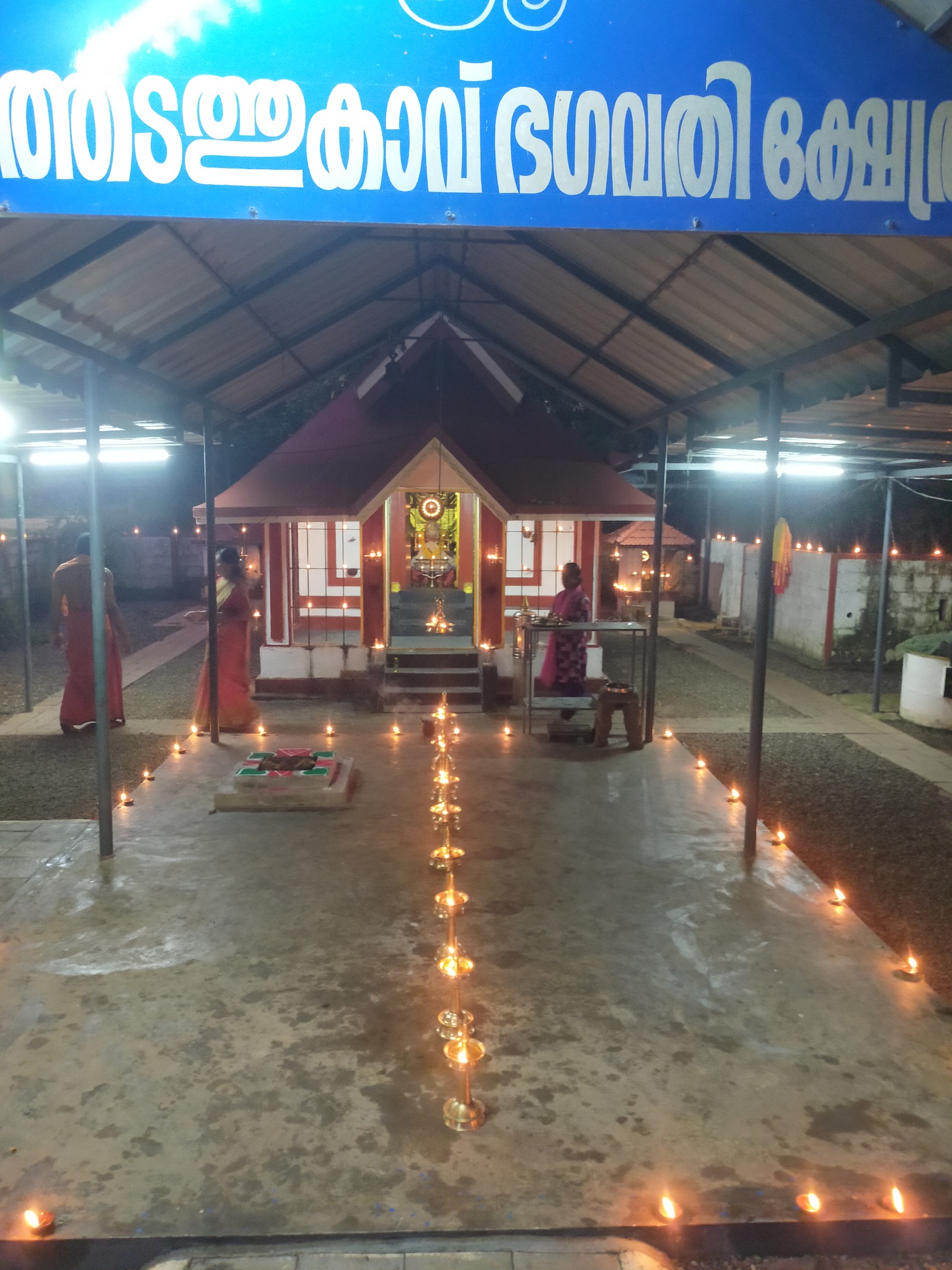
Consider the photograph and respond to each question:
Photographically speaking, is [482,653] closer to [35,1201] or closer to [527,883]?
[527,883]

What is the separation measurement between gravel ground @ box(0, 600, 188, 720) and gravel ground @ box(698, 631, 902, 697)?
10616mm

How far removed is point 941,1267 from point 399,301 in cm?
1101

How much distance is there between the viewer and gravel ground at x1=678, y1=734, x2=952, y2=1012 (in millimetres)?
5480

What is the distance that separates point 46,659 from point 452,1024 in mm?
13611

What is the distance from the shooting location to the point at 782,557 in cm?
1661

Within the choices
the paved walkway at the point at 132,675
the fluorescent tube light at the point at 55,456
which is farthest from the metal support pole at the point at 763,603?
the fluorescent tube light at the point at 55,456

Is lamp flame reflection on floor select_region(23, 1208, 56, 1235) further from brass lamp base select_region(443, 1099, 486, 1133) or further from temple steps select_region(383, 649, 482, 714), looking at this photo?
temple steps select_region(383, 649, 482, 714)

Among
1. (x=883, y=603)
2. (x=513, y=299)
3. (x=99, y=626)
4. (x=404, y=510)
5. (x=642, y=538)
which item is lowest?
(x=883, y=603)

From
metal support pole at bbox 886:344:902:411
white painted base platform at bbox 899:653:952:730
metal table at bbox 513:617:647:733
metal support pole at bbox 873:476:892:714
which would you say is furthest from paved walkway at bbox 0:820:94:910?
white painted base platform at bbox 899:653:952:730

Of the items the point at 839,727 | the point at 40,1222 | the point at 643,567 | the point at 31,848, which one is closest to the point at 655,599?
the point at 839,727

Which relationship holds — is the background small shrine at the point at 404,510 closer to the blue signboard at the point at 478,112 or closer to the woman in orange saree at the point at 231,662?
the woman in orange saree at the point at 231,662

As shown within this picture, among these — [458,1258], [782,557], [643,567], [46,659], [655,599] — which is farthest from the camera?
[643,567]

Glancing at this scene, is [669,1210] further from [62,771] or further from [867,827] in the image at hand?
[62,771]

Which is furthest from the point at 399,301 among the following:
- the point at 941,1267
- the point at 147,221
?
the point at 941,1267
